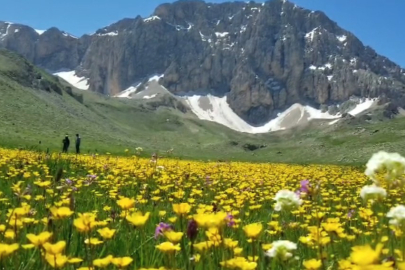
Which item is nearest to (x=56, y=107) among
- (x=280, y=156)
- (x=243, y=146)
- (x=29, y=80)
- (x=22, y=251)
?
(x=29, y=80)

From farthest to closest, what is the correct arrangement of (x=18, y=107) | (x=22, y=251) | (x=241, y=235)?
(x=18, y=107)
(x=241, y=235)
(x=22, y=251)

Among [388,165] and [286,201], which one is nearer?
[388,165]

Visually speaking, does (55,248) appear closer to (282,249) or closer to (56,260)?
(56,260)

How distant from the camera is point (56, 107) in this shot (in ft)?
378

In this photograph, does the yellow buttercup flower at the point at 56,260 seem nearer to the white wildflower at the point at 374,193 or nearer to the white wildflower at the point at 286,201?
the white wildflower at the point at 286,201

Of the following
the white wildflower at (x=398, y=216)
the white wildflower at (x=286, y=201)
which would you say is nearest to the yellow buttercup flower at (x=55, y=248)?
the white wildflower at (x=286, y=201)

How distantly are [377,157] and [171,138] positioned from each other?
17527 centimetres

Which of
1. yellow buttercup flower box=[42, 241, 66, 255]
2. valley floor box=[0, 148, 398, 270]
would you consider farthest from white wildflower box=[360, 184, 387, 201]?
yellow buttercup flower box=[42, 241, 66, 255]

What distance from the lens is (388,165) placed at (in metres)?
3.01

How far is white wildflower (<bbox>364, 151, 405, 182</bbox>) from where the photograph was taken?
9.62 ft

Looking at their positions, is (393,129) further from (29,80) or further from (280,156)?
(29,80)

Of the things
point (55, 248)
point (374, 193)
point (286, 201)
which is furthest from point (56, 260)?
point (374, 193)

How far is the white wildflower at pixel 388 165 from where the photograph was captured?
293cm

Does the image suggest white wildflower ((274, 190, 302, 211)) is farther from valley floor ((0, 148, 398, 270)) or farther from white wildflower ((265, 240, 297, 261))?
white wildflower ((265, 240, 297, 261))
